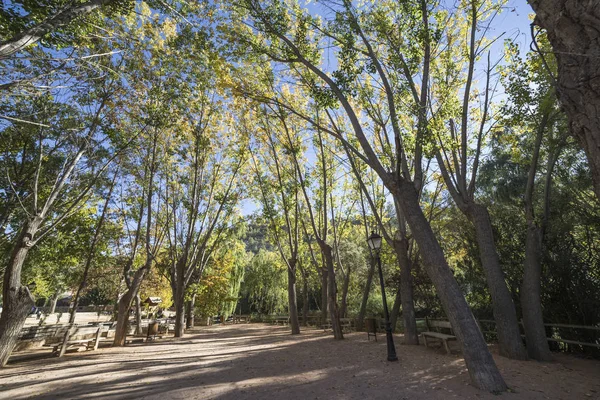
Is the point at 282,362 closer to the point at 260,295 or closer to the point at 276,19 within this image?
the point at 276,19

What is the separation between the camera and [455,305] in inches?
193

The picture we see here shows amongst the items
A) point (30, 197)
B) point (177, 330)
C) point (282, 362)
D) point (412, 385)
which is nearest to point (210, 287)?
point (177, 330)

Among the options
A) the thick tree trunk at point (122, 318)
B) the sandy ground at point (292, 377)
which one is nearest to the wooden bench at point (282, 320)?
the thick tree trunk at point (122, 318)

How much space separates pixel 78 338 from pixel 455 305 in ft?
43.4

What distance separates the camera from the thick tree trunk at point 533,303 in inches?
254

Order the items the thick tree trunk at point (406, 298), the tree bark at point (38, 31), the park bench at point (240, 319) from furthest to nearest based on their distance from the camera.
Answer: the park bench at point (240, 319) < the thick tree trunk at point (406, 298) < the tree bark at point (38, 31)

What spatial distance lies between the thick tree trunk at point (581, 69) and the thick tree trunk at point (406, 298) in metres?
7.78

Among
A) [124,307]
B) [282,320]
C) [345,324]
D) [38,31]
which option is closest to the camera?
[38,31]

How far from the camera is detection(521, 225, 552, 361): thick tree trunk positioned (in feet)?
21.2

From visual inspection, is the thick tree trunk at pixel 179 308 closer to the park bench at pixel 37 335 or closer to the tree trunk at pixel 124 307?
the tree trunk at pixel 124 307

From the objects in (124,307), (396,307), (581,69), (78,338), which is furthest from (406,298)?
(78,338)

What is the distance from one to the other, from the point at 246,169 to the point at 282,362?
1043 centimetres

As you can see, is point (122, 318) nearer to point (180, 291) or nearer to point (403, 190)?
point (180, 291)

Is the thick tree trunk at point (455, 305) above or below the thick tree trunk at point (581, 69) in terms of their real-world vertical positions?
below
